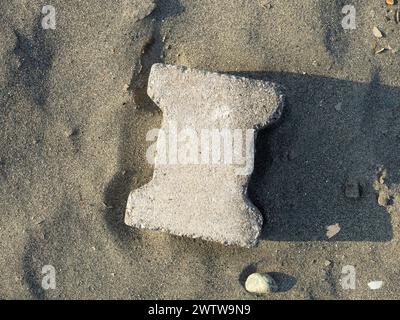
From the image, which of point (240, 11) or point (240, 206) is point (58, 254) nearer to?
point (240, 206)

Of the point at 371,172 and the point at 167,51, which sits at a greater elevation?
the point at 167,51

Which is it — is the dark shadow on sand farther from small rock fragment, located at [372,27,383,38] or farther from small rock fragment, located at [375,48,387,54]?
small rock fragment, located at [372,27,383,38]

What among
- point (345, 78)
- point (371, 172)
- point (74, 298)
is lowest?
point (74, 298)

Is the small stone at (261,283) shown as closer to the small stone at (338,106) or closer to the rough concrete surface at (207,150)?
the rough concrete surface at (207,150)

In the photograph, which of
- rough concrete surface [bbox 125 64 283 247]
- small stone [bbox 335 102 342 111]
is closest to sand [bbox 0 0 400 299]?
small stone [bbox 335 102 342 111]

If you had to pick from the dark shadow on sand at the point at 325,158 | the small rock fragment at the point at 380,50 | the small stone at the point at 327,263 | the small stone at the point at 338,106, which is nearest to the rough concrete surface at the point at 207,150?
the dark shadow on sand at the point at 325,158

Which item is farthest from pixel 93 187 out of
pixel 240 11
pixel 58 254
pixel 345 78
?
pixel 345 78

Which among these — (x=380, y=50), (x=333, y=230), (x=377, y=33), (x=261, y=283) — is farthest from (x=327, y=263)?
(x=377, y=33)
